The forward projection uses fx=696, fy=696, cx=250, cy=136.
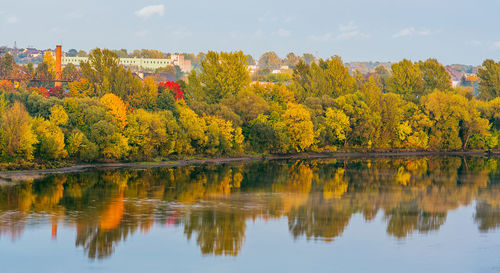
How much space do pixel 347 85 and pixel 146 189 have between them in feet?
204

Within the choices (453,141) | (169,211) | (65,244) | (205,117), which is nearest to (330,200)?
(169,211)

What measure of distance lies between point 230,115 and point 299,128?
31.5 feet

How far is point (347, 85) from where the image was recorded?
116 m

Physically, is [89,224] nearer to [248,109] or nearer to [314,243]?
[314,243]

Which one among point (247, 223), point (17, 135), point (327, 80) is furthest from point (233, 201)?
point (327, 80)

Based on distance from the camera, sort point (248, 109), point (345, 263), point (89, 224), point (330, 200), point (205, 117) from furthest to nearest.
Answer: point (248, 109), point (205, 117), point (330, 200), point (89, 224), point (345, 263)

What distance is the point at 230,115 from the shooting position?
300 feet

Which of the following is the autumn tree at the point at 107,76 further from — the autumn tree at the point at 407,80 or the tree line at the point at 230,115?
the autumn tree at the point at 407,80

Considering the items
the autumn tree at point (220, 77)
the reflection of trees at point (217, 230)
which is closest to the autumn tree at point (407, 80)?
the autumn tree at point (220, 77)

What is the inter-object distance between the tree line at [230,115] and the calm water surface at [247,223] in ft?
19.2

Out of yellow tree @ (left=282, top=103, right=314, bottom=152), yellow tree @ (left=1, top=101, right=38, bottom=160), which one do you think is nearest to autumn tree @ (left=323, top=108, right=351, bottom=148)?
yellow tree @ (left=282, top=103, right=314, bottom=152)

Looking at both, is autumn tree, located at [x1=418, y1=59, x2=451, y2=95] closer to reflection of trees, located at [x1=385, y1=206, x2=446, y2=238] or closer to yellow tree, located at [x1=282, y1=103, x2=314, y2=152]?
yellow tree, located at [x1=282, y1=103, x2=314, y2=152]

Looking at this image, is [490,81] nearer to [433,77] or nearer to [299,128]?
[433,77]

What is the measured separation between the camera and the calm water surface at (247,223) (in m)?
36.6
